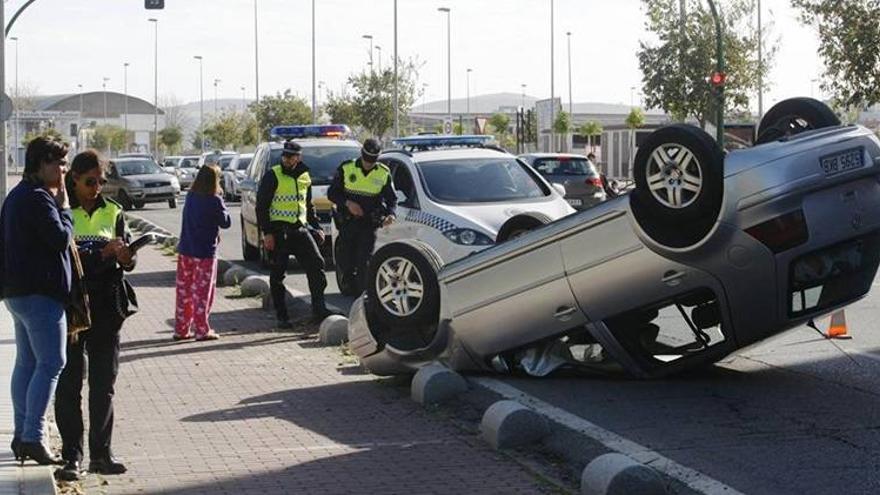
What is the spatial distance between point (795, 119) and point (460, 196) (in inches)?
230

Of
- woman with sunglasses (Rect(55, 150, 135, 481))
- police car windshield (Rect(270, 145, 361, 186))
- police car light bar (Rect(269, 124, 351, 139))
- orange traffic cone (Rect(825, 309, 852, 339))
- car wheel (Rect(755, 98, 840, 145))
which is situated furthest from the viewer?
police car light bar (Rect(269, 124, 351, 139))

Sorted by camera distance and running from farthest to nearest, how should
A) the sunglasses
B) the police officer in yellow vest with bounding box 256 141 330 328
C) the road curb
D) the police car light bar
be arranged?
the police car light bar → the road curb → the police officer in yellow vest with bounding box 256 141 330 328 → the sunglasses

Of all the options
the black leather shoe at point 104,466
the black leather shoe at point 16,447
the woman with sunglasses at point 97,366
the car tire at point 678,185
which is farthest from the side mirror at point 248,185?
the black leather shoe at point 16,447

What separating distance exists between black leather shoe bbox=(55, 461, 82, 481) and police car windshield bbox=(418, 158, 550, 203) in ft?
27.1

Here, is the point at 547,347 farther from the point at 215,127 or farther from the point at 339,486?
the point at 215,127

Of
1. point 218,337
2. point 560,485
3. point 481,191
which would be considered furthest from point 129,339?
point 560,485

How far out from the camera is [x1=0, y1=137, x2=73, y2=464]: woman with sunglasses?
25.8 ft

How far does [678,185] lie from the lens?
9.46 metres

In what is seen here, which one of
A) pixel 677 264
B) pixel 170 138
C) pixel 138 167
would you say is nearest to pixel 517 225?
pixel 677 264

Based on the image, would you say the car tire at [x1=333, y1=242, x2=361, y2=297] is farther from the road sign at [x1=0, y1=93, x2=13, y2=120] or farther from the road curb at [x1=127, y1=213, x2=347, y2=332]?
the road sign at [x1=0, y1=93, x2=13, y2=120]

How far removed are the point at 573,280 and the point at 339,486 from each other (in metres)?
2.65

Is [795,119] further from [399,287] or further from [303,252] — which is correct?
[303,252]

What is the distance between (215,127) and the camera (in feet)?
384

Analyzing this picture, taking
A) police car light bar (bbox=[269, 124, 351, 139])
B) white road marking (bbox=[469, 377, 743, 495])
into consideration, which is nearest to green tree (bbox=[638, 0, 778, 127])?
police car light bar (bbox=[269, 124, 351, 139])
